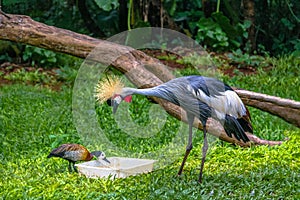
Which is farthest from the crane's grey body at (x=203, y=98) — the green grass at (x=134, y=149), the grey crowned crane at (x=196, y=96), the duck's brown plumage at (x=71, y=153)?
the duck's brown plumage at (x=71, y=153)

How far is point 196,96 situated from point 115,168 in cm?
98

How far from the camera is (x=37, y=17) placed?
10812 millimetres

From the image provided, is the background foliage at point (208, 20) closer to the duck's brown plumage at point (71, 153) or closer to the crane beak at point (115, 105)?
the duck's brown plumage at point (71, 153)

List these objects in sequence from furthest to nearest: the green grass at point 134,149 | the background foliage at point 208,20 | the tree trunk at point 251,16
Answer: the tree trunk at point 251,16, the background foliage at point 208,20, the green grass at point 134,149

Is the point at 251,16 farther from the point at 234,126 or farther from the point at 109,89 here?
the point at 109,89

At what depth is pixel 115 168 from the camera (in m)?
4.98

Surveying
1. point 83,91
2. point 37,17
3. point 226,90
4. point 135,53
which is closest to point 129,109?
point 83,91

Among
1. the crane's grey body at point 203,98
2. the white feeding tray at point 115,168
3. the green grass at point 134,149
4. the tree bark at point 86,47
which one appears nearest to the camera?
the crane's grey body at point 203,98

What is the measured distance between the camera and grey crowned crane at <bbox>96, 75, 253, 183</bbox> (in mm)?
4301

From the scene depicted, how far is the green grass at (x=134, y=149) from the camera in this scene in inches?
177

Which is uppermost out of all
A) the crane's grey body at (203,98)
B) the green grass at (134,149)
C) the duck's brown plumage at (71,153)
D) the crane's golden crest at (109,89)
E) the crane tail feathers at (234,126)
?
the crane's golden crest at (109,89)

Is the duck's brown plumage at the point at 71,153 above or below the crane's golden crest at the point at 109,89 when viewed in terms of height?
below

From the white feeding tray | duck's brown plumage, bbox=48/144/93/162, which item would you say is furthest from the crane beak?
duck's brown plumage, bbox=48/144/93/162

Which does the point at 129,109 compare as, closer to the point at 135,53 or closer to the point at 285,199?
the point at 135,53
